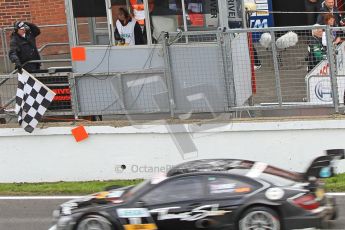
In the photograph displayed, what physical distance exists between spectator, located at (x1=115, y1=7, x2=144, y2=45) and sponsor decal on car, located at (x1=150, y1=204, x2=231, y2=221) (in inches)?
217

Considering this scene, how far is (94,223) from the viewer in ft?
33.2

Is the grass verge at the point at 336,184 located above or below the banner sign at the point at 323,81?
below

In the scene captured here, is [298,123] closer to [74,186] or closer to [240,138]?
[240,138]

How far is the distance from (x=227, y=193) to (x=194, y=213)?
508 millimetres

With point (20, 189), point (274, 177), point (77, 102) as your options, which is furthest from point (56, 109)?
point (274, 177)

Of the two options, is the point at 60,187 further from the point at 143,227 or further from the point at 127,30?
the point at 143,227

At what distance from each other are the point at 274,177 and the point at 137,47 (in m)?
5.44

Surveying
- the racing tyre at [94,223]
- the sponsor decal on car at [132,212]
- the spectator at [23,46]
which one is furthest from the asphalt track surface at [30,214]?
the spectator at [23,46]

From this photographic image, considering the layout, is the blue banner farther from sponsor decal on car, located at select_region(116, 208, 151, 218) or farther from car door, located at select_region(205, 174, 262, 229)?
sponsor decal on car, located at select_region(116, 208, 151, 218)

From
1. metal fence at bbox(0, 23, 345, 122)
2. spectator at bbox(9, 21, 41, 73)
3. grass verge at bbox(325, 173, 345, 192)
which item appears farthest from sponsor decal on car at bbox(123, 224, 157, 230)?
spectator at bbox(9, 21, 41, 73)

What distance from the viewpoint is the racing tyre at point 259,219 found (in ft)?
31.8

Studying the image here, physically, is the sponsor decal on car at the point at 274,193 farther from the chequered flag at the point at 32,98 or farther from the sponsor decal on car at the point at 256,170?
the chequered flag at the point at 32,98

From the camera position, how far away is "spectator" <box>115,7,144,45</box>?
14688 mm

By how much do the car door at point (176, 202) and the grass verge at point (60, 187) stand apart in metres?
4.10
